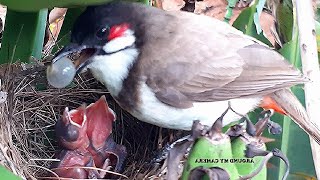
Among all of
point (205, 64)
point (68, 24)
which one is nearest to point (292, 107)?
point (205, 64)

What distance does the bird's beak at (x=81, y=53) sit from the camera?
1.17 metres

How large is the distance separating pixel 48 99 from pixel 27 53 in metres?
0.12

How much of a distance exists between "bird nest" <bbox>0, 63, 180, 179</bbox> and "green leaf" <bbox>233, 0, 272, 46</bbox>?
0.29 m

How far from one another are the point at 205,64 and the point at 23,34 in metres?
0.39

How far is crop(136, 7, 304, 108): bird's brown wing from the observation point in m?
1.24

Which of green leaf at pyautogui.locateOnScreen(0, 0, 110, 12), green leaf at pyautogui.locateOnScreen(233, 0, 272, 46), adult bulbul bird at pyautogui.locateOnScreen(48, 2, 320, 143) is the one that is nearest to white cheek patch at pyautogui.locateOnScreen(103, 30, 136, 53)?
adult bulbul bird at pyautogui.locateOnScreen(48, 2, 320, 143)

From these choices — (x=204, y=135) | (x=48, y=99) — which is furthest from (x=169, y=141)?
(x=204, y=135)

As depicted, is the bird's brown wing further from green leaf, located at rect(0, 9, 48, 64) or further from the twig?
green leaf, located at rect(0, 9, 48, 64)

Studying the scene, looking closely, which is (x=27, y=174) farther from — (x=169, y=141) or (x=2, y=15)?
(x=2, y=15)

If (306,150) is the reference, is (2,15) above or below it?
above

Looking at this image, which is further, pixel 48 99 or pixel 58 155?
pixel 48 99

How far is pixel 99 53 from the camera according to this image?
1.21m

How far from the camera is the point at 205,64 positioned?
127 centimetres

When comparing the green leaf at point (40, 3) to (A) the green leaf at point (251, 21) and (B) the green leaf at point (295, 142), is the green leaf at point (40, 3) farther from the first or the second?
(B) the green leaf at point (295, 142)
